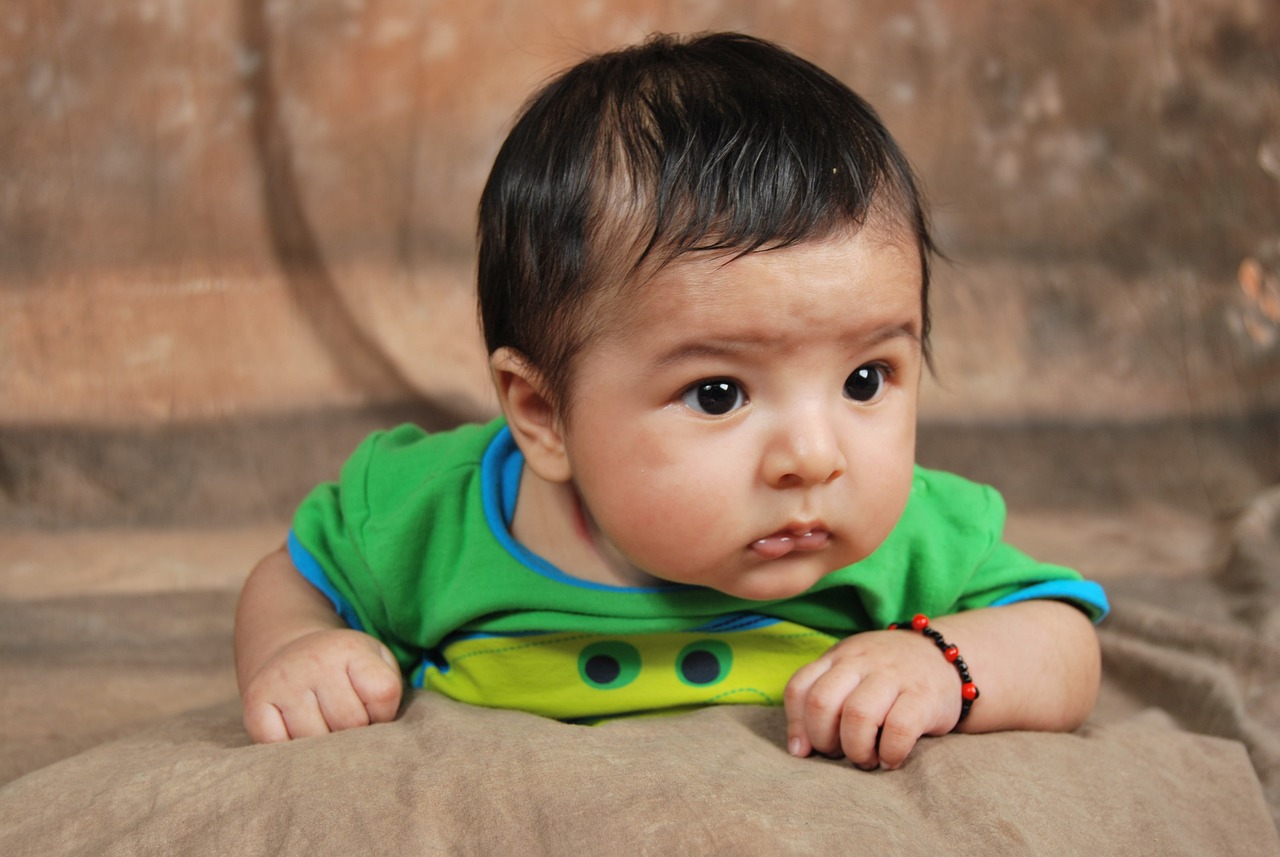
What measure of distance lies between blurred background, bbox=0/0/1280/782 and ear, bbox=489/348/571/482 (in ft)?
2.90

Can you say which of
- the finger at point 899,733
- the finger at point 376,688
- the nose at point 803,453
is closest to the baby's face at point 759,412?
the nose at point 803,453

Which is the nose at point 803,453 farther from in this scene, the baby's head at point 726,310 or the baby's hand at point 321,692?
the baby's hand at point 321,692

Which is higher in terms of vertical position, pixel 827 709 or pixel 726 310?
pixel 726 310

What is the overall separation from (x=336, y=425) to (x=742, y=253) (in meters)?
1.30

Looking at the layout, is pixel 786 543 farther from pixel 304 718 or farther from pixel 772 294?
pixel 304 718

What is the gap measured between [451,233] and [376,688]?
4.20 ft

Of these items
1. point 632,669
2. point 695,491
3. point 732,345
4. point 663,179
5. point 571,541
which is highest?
point 663,179

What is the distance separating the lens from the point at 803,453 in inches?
40.1

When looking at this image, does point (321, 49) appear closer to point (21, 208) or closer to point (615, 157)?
point (21, 208)

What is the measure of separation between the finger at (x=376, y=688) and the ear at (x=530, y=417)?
0.70 feet

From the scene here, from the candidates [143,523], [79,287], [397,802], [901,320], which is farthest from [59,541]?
[901,320]

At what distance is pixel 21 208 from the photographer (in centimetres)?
211

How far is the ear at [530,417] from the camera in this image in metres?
1.18

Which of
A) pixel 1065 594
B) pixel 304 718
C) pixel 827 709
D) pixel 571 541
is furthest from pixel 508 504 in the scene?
pixel 1065 594
